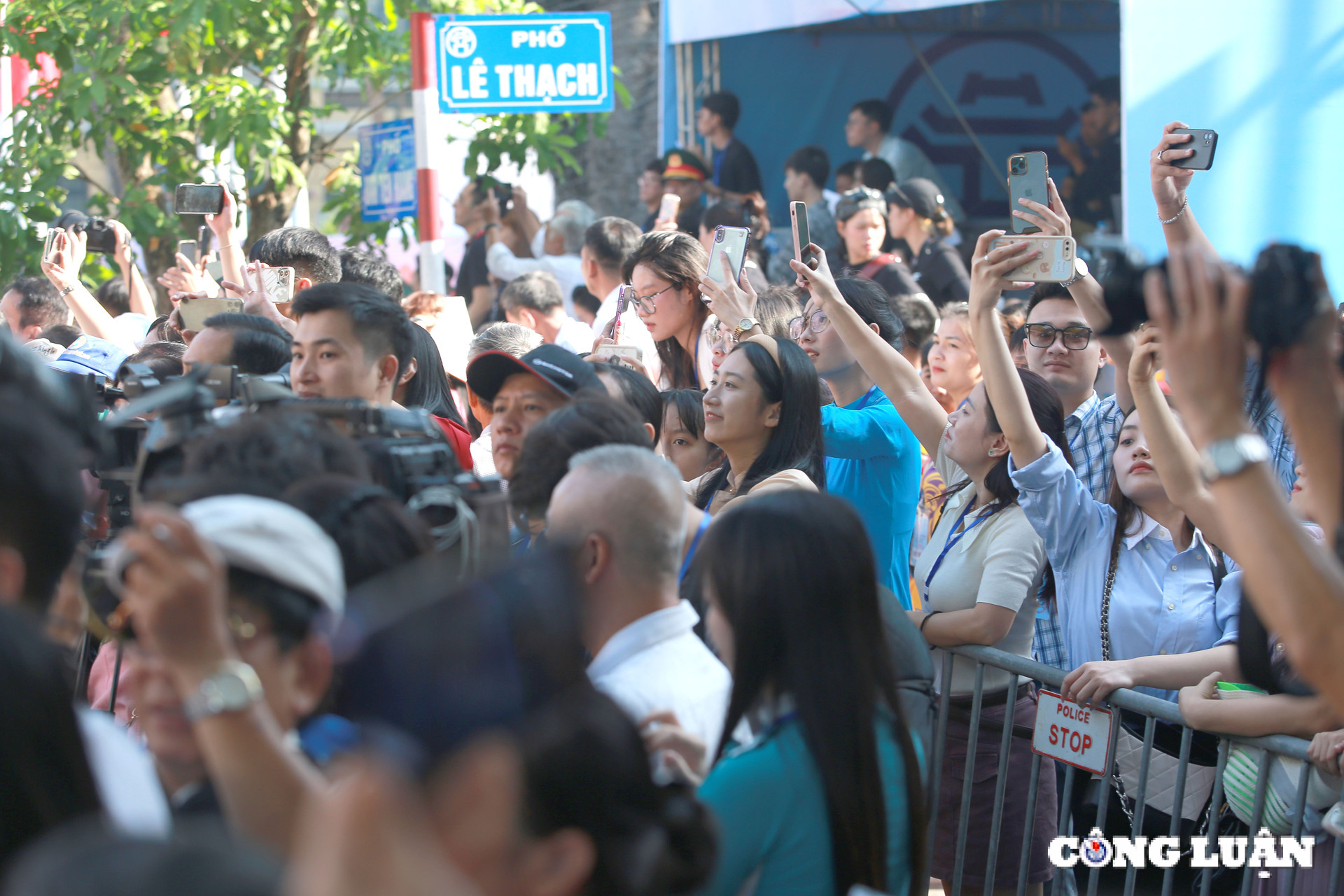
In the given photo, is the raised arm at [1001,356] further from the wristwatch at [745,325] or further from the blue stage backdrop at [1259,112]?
the blue stage backdrop at [1259,112]

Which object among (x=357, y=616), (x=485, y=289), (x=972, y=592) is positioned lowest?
(x=972, y=592)

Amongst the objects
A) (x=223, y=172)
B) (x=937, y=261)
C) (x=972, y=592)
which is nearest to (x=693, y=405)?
(x=972, y=592)

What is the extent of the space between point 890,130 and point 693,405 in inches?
260

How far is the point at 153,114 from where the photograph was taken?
690 cm

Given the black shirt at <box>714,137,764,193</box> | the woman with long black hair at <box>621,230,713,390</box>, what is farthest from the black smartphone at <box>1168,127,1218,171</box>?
the black shirt at <box>714,137,764,193</box>

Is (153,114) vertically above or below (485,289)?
above

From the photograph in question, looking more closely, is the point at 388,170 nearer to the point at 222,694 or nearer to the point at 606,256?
the point at 606,256

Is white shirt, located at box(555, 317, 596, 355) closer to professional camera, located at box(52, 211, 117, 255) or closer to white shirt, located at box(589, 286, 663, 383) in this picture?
white shirt, located at box(589, 286, 663, 383)

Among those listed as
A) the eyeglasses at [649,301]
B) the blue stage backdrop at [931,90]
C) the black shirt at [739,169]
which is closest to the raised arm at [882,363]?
the eyeglasses at [649,301]

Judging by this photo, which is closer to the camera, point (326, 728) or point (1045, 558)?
point (326, 728)

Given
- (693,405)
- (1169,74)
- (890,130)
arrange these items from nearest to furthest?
(693,405) → (1169,74) → (890,130)

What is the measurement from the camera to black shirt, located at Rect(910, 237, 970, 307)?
7.46 m

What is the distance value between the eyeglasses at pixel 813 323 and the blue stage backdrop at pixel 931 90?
5.62m

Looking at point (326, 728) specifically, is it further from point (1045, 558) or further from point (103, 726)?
point (1045, 558)
